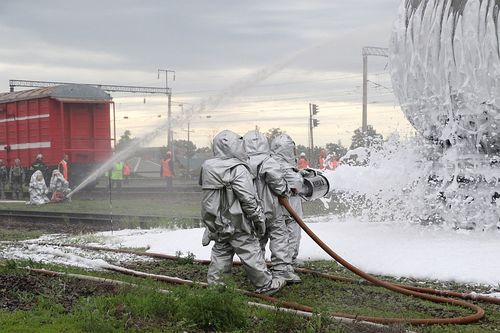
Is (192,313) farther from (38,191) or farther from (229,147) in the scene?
(38,191)

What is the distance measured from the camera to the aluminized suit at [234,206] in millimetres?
7219

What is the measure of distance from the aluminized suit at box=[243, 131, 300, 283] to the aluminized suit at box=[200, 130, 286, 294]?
0.49 m

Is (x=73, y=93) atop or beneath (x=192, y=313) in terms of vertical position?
atop

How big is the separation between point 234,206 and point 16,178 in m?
23.6

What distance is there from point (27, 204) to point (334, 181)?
616 inches

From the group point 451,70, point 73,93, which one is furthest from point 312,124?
point 451,70

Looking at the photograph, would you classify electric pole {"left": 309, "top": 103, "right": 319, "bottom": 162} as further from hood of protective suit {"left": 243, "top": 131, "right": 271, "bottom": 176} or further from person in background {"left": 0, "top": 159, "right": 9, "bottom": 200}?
hood of protective suit {"left": 243, "top": 131, "right": 271, "bottom": 176}

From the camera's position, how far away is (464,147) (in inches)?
393

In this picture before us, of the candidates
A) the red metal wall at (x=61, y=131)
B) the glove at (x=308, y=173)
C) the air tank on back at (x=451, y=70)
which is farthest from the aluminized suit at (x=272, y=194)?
the red metal wall at (x=61, y=131)

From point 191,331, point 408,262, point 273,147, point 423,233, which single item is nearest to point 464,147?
point 423,233

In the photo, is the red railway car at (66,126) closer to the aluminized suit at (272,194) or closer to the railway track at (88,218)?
the railway track at (88,218)

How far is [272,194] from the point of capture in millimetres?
8062

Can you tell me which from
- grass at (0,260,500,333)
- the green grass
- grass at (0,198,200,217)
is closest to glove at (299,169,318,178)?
grass at (0,260,500,333)

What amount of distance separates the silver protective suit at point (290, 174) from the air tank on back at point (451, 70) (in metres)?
2.33
